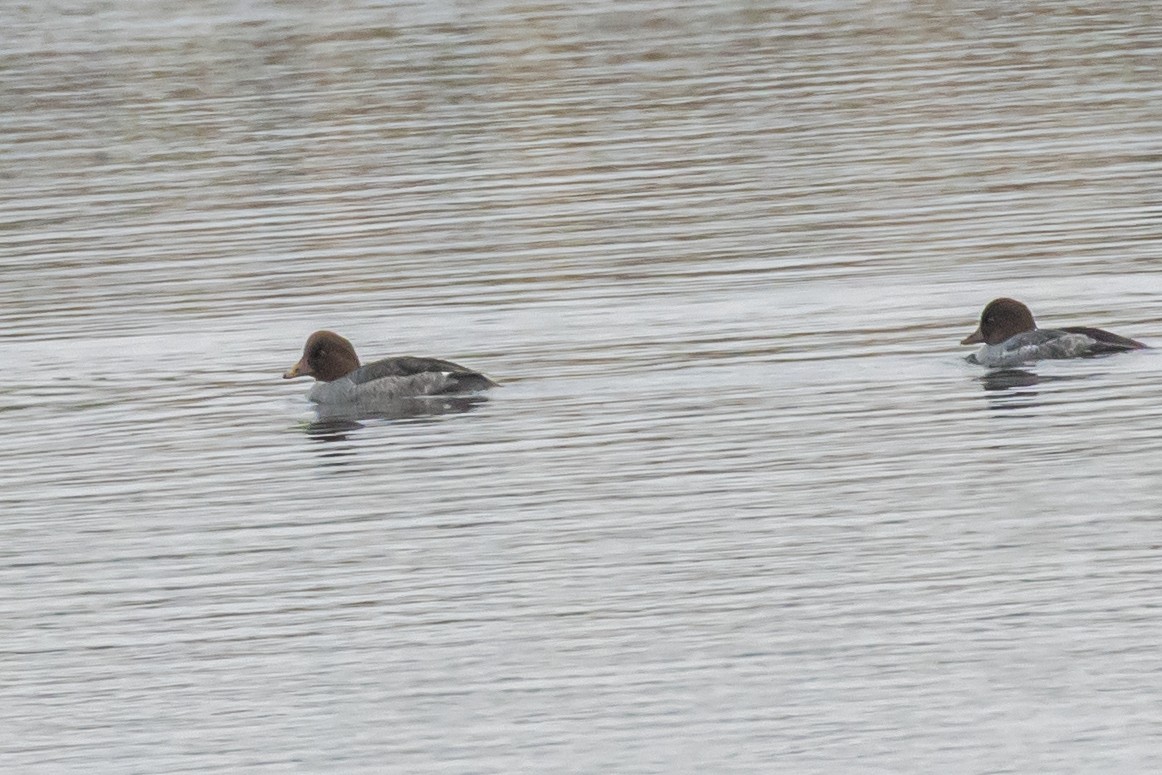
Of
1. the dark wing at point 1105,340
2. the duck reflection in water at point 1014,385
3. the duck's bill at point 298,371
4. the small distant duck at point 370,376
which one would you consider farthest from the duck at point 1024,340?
the duck's bill at point 298,371

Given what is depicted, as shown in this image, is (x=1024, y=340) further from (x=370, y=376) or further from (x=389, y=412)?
(x=370, y=376)

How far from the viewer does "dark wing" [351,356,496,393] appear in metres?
19.2

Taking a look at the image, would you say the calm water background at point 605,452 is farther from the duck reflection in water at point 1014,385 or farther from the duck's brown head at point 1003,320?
the duck's brown head at point 1003,320

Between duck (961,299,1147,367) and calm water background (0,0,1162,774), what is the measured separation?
0.23 meters

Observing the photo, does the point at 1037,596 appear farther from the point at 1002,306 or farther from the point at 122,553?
the point at 1002,306

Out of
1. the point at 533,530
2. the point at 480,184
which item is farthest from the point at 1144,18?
the point at 533,530

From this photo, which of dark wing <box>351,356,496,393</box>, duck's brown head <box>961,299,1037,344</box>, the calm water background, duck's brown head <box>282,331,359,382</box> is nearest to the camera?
the calm water background

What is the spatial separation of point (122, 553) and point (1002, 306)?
24.8ft

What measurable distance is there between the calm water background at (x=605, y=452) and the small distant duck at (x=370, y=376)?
30 centimetres

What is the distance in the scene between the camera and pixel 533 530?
14.9 m

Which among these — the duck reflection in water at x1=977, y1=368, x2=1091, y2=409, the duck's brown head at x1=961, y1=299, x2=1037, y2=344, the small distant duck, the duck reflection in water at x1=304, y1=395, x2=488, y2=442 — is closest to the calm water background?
the duck reflection in water at x1=977, y1=368, x2=1091, y2=409

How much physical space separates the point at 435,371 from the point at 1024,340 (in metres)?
4.30

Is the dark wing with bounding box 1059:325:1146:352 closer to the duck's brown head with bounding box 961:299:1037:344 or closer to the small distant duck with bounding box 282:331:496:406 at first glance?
the duck's brown head with bounding box 961:299:1037:344

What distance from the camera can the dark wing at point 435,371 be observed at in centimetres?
1922
